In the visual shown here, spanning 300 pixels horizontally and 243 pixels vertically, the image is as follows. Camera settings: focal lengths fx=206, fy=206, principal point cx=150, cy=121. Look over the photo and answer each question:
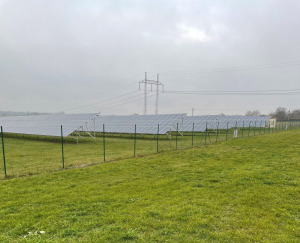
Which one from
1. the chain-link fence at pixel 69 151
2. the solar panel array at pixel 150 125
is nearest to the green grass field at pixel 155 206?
the chain-link fence at pixel 69 151

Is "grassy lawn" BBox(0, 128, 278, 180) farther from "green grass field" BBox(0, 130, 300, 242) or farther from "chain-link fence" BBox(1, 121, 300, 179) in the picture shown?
"green grass field" BBox(0, 130, 300, 242)

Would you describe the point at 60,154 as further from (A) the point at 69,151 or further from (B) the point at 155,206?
(B) the point at 155,206

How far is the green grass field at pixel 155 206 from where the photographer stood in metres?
3.67

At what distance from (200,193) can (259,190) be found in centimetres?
167

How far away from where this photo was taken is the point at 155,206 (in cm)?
479

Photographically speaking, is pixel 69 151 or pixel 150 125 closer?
pixel 69 151

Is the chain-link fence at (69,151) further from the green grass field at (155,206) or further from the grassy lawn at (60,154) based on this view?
the green grass field at (155,206)

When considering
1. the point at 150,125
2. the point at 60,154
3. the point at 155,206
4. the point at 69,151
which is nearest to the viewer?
the point at 155,206

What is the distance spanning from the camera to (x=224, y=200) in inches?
200

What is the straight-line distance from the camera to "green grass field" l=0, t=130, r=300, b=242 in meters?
3.67

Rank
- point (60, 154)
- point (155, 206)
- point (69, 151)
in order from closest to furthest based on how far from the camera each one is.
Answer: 1. point (155, 206)
2. point (60, 154)
3. point (69, 151)

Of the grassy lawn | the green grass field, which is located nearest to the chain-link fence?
the grassy lawn

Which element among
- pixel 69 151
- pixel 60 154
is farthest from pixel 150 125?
pixel 60 154

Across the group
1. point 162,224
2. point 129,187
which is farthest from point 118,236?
point 129,187
